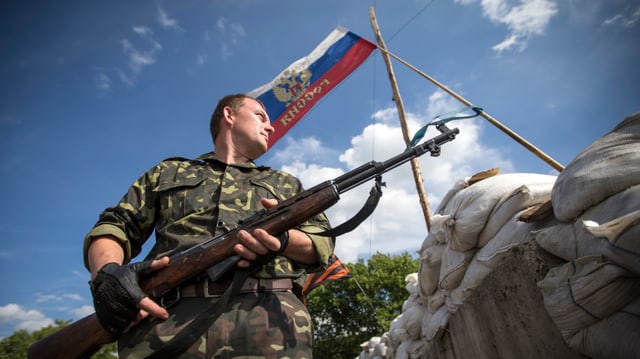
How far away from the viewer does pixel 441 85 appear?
492cm

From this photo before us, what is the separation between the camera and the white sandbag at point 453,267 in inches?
84.8

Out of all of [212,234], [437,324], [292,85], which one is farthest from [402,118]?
[212,234]

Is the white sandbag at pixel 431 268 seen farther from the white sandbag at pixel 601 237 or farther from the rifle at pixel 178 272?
the rifle at pixel 178 272

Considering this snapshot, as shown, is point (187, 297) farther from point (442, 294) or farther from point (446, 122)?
point (446, 122)

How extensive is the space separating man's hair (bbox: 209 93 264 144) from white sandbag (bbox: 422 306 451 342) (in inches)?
74.7

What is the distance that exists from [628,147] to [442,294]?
1.49 metres

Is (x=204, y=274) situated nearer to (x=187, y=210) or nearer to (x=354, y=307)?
(x=187, y=210)

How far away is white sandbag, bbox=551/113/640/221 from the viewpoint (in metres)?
1.27

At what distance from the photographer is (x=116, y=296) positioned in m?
1.37

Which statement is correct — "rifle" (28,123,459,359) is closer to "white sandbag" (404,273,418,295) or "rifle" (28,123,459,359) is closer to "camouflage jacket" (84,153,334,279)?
"camouflage jacket" (84,153,334,279)

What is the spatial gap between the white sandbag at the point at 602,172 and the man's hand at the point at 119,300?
176 centimetres

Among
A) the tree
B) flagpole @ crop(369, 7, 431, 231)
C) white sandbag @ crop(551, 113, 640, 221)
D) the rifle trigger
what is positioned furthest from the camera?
the tree

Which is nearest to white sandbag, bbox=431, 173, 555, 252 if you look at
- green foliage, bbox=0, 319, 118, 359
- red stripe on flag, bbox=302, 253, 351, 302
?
red stripe on flag, bbox=302, 253, 351, 302

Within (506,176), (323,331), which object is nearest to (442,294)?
(506,176)
